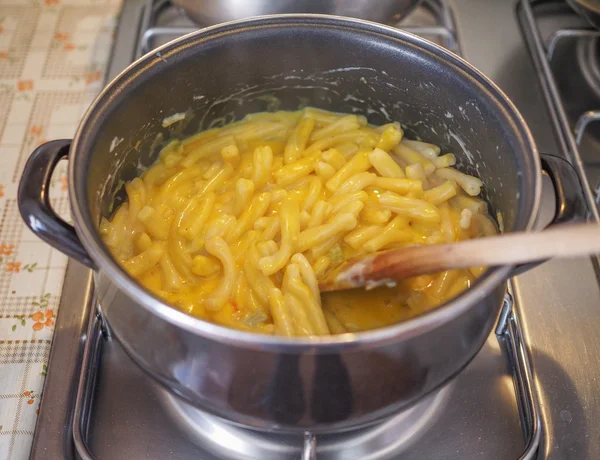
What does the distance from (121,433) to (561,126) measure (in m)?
1.04

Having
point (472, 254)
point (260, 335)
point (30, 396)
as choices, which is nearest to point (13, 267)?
point (30, 396)

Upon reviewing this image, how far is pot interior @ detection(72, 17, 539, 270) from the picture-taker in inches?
36.1

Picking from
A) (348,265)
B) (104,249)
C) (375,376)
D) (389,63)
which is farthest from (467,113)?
(104,249)

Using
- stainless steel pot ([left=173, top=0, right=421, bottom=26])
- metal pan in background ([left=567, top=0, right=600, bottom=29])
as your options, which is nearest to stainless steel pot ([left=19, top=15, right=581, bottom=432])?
stainless steel pot ([left=173, top=0, right=421, bottom=26])

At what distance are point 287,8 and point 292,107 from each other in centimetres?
22

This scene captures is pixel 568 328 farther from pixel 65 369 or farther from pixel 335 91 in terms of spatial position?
pixel 65 369

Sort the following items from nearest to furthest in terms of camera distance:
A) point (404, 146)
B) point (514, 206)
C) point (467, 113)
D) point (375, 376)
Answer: point (375, 376)
point (514, 206)
point (467, 113)
point (404, 146)

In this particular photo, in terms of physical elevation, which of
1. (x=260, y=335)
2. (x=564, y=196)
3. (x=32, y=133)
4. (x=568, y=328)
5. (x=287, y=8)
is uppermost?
(x=287, y=8)

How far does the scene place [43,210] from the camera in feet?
2.51

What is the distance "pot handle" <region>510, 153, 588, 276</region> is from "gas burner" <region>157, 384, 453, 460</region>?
1.03ft

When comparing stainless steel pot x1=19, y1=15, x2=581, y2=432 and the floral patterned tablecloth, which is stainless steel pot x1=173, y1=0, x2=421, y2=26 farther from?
the floral patterned tablecloth

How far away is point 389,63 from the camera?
1073mm

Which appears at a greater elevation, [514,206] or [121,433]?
[514,206]

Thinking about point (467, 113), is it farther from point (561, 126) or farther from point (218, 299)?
point (218, 299)
